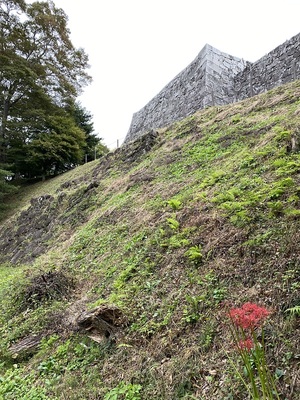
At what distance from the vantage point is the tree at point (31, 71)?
15.8 m

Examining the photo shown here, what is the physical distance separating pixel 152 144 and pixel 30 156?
366 inches

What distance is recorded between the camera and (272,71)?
11.3 metres

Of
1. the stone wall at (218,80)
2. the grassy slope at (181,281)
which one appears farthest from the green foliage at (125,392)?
the stone wall at (218,80)

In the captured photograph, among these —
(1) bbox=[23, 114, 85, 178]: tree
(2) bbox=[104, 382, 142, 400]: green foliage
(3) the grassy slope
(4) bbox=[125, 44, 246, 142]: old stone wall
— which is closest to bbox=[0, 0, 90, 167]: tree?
(1) bbox=[23, 114, 85, 178]: tree

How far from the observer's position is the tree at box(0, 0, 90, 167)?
51.9 ft

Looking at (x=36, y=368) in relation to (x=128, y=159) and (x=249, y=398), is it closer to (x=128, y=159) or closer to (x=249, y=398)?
(x=249, y=398)

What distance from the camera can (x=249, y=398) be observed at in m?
1.75

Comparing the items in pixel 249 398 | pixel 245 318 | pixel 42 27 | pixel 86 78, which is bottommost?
pixel 249 398

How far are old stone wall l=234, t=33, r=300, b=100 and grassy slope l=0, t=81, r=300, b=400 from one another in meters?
5.09

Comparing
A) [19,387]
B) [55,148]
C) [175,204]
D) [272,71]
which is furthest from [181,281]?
[55,148]

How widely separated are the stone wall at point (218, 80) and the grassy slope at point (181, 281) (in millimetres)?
5647

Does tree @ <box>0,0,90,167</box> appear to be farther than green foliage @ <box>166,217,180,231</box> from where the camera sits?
Yes

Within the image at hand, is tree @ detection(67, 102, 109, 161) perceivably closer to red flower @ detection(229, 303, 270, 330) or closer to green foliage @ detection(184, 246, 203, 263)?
green foliage @ detection(184, 246, 203, 263)

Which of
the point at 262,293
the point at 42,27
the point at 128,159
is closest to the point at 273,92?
the point at 128,159
